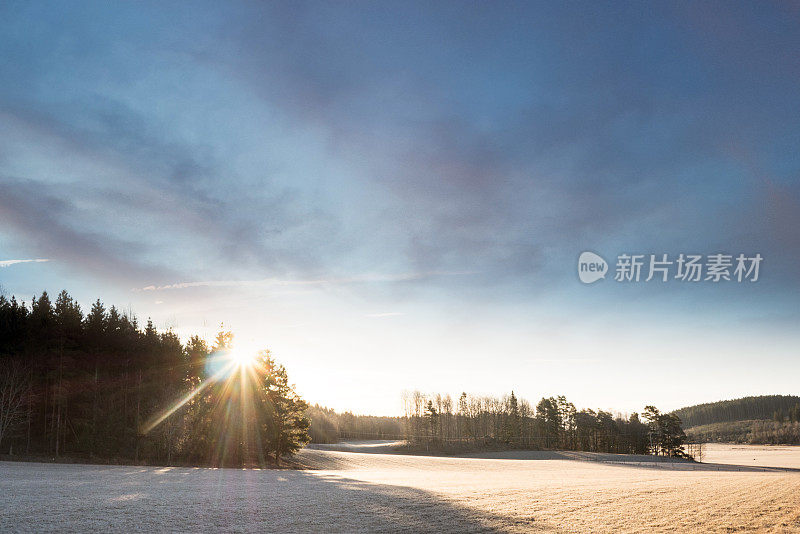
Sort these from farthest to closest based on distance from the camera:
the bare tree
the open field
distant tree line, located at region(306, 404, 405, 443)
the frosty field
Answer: distant tree line, located at region(306, 404, 405, 443) < the open field < the bare tree < the frosty field

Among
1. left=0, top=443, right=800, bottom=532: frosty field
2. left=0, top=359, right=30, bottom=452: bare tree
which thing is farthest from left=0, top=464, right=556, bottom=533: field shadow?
left=0, top=359, right=30, bottom=452: bare tree

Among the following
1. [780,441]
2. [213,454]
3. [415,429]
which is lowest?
[780,441]

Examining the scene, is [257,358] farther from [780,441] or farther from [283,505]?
[780,441]

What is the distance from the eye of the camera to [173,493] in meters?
19.3

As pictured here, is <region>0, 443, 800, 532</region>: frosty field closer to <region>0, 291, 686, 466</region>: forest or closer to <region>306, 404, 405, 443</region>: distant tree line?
<region>0, 291, 686, 466</region>: forest

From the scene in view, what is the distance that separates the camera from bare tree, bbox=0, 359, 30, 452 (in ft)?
144

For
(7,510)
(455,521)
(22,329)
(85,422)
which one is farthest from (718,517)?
(22,329)

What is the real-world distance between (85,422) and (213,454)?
1207cm

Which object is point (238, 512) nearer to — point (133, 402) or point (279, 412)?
point (279, 412)

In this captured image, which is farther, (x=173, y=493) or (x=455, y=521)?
(x=173, y=493)

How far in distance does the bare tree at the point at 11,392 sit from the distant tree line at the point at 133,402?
91 mm

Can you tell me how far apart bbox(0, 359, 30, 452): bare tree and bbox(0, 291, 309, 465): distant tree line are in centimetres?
9

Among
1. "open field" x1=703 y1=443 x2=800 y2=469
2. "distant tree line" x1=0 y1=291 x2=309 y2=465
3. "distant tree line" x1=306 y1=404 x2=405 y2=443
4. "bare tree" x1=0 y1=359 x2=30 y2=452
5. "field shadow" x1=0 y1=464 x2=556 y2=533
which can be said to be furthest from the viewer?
"distant tree line" x1=306 y1=404 x2=405 y2=443

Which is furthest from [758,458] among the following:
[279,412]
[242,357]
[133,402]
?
[133,402]
